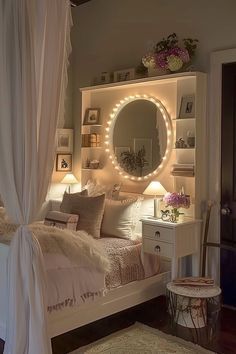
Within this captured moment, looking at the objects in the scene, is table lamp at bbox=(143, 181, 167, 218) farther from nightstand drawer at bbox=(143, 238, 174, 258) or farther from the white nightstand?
nightstand drawer at bbox=(143, 238, 174, 258)

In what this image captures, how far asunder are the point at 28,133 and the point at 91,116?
2339 mm

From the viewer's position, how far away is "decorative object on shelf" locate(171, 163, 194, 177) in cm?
369

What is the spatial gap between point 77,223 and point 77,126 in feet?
5.73

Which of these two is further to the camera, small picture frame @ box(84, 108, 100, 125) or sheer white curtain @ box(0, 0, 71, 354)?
small picture frame @ box(84, 108, 100, 125)

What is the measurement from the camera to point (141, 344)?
2.92m

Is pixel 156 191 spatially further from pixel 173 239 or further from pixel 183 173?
pixel 173 239

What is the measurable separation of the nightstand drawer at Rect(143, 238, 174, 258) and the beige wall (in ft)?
5.37

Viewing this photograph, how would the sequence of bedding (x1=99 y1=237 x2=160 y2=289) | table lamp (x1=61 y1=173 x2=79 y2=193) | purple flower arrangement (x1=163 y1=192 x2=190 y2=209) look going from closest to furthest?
bedding (x1=99 y1=237 x2=160 y2=289) < purple flower arrangement (x1=163 y1=192 x2=190 y2=209) < table lamp (x1=61 y1=173 x2=79 y2=193)

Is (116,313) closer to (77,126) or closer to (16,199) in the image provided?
(16,199)

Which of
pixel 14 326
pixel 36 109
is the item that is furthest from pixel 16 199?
pixel 14 326

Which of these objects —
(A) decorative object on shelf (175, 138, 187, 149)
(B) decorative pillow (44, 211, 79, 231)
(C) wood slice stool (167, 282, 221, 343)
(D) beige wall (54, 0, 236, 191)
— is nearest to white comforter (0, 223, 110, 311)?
(B) decorative pillow (44, 211, 79, 231)

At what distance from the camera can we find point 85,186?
466 centimetres

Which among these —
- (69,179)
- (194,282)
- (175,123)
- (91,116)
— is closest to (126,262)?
(194,282)

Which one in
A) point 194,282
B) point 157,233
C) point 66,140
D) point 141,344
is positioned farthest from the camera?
point 66,140
